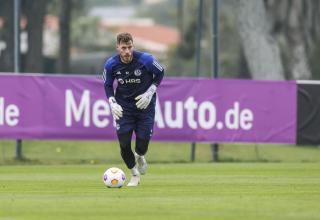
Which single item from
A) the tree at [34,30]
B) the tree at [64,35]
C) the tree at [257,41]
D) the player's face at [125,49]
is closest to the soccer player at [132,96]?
the player's face at [125,49]

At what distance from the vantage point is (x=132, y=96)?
1706 cm

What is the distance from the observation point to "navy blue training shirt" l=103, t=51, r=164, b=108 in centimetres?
1688

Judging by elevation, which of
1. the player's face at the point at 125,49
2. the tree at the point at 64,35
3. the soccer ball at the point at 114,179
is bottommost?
the tree at the point at 64,35

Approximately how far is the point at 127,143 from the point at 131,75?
995mm

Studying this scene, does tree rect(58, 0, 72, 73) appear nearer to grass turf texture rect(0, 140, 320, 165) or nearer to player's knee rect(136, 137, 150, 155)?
grass turf texture rect(0, 140, 320, 165)

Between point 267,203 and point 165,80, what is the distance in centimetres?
1108

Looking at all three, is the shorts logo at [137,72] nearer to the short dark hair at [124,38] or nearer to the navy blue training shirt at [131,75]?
the navy blue training shirt at [131,75]

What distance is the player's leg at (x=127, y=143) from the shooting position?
17.0 m

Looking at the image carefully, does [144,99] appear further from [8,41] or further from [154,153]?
[8,41]

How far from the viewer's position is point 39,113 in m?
24.6

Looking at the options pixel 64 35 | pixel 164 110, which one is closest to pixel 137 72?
pixel 164 110

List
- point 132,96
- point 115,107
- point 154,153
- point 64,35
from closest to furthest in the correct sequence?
1. point 115,107
2. point 132,96
3. point 154,153
4. point 64,35

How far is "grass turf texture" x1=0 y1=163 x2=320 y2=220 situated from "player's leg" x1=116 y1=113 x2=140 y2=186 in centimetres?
21

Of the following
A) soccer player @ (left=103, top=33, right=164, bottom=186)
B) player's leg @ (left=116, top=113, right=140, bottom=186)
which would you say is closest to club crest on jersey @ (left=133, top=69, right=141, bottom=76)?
soccer player @ (left=103, top=33, right=164, bottom=186)
